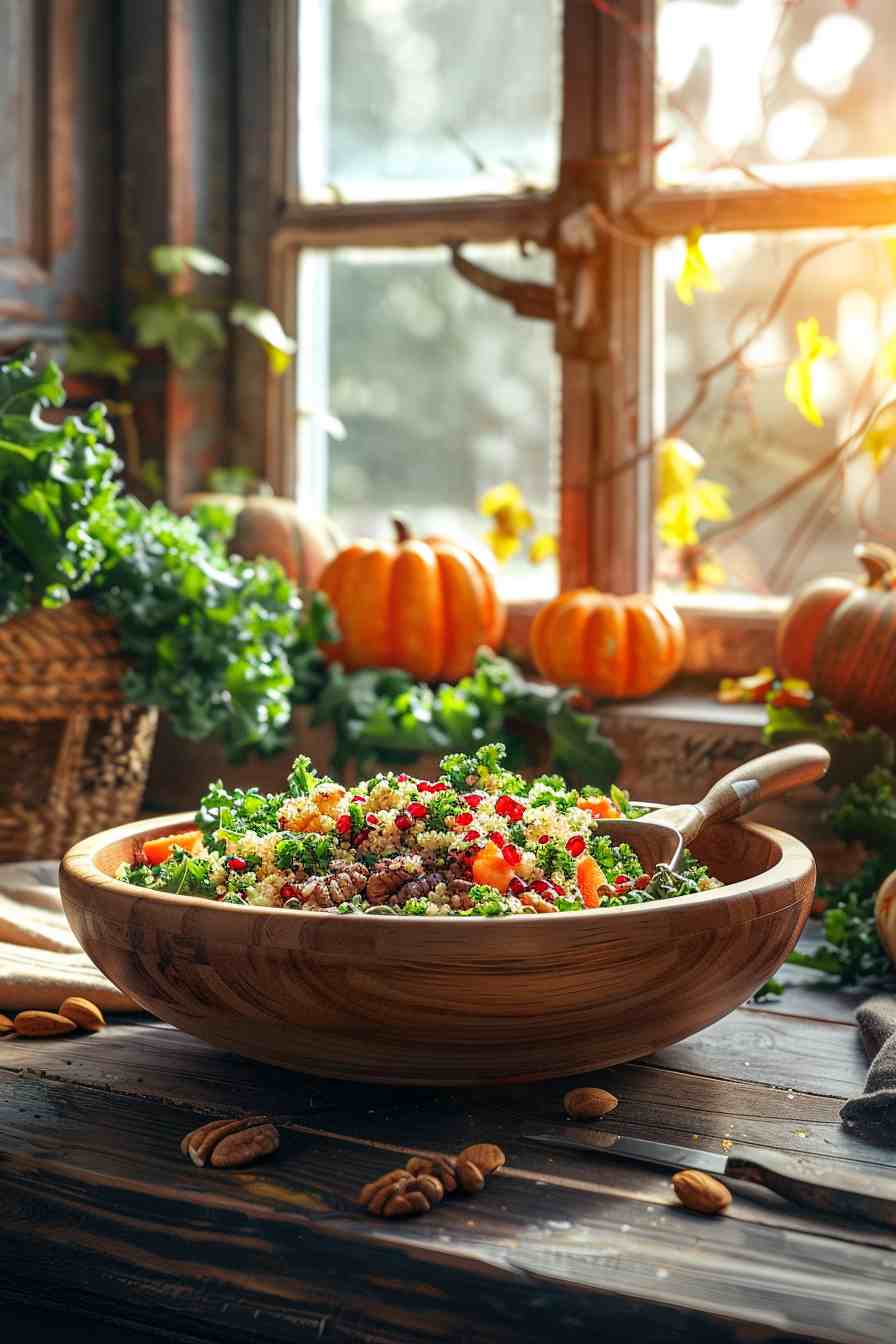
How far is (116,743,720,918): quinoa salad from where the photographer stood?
116 centimetres

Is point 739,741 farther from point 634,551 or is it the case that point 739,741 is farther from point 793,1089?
point 793,1089

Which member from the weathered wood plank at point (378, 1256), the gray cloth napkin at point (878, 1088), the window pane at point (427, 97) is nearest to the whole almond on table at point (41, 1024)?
the weathered wood plank at point (378, 1256)

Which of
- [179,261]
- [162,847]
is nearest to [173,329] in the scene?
[179,261]

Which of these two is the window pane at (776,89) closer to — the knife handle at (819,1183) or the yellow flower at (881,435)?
the yellow flower at (881,435)

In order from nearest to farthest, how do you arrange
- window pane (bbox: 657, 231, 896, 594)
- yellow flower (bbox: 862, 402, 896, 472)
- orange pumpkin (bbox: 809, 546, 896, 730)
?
1. orange pumpkin (bbox: 809, 546, 896, 730)
2. yellow flower (bbox: 862, 402, 896, 472)
3. window pane (bbox: 657, 231, 896, 594)

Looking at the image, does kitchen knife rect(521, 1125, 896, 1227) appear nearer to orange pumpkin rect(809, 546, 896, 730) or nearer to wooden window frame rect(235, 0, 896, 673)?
orange pumpkin rect(809, 546, 896, 730)

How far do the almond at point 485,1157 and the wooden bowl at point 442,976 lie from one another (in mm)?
62

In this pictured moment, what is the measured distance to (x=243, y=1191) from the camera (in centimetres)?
104

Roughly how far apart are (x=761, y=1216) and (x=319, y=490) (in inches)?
85.1

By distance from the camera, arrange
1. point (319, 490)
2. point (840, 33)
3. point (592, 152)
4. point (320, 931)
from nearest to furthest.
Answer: point (320, 931) → point (840, 33) → point (592, 152) → point (319, 490)

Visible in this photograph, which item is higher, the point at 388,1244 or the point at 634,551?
the point at 634,551

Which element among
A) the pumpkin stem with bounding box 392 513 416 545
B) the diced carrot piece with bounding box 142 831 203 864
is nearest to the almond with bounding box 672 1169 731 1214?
the diced carrot piece with bounding box 142 831 203 864

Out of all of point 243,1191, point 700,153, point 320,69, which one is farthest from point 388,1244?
point 320,69

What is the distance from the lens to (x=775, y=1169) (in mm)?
1054
